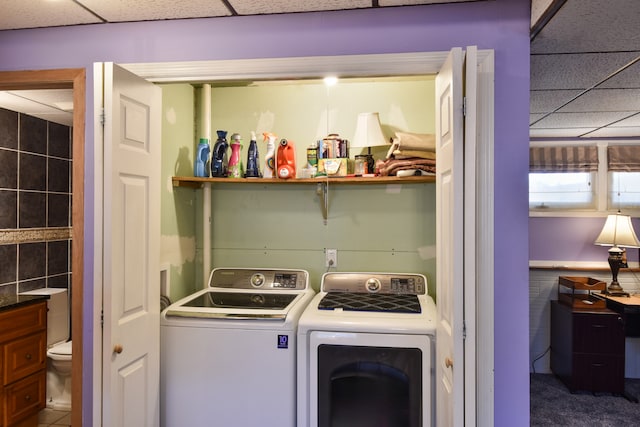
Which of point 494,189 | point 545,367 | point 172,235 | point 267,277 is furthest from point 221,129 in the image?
point 545,367

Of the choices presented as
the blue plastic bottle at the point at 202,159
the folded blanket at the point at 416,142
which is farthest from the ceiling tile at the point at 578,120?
the blue plastic bottle at the point at 202,159

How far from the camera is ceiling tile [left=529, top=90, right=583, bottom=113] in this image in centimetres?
261

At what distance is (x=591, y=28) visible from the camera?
5.67ft

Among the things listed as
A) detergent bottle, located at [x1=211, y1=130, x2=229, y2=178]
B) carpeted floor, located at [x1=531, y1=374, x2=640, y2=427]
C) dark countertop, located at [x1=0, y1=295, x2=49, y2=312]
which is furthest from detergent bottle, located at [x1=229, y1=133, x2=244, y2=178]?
carpeted floor, located at [x1=531, y1=374, x2=640, y2=427]

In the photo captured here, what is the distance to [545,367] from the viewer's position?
12.8ft

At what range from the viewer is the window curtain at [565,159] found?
3.94m

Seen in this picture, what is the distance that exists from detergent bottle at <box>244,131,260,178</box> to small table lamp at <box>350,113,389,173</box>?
0.62m

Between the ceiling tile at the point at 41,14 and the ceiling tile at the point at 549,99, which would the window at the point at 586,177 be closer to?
the ceiling tile at the point at 549,99

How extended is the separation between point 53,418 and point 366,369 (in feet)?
8.33

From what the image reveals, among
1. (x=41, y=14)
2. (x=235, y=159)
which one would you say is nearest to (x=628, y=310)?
(x=235, y=159)

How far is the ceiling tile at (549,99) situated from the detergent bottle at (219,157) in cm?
193

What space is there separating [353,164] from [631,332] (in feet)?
8.91

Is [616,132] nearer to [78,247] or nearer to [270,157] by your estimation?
[270,157]

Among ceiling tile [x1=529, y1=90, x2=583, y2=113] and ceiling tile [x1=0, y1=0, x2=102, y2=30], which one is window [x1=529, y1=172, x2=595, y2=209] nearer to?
ceiling tile [x1=529, y1=90, x2=583, y2=113]
